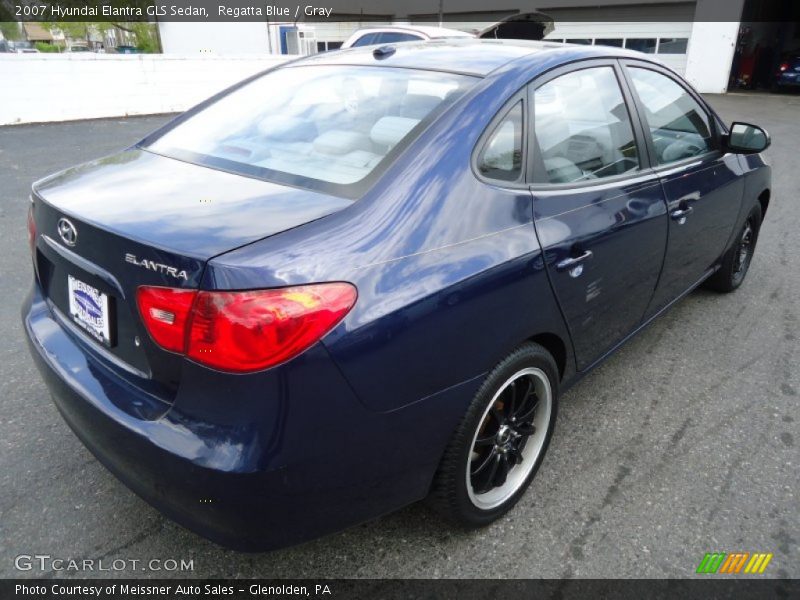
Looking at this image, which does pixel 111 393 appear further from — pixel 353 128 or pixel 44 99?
pixel 44 99

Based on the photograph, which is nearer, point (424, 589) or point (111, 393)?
point (111, 393)

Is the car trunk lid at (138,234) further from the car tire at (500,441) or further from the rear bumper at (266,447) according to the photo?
the car tire at (500,441)

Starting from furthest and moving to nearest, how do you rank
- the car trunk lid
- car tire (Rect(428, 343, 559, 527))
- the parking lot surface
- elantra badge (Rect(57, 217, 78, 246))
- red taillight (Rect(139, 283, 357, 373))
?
the parking lot surface
car tire (Rect(428, 343, 559, 527))
elantra badge (Rect(57, 217, 78, 246))
the car trunk lid
red taillight (Rect(139, 283, 357, 373))

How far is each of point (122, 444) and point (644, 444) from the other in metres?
2.16

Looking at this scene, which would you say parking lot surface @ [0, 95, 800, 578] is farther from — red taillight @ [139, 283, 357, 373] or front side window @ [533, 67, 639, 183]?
front side window @ [533, 67, 639, 183]

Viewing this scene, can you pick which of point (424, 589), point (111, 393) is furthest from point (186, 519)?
point (424, 589)

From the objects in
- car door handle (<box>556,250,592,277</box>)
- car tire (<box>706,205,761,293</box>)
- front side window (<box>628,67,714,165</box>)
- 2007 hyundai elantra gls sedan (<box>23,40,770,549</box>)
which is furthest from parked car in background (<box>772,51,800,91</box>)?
car door handle (<box>556,250,592,277</box>)

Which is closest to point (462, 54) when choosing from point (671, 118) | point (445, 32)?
point (671, 118)

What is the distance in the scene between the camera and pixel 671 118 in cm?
306

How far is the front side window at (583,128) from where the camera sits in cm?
222

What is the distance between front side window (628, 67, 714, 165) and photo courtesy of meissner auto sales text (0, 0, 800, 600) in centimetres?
2

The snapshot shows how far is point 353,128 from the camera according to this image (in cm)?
217

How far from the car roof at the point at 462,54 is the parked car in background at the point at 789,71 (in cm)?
2268

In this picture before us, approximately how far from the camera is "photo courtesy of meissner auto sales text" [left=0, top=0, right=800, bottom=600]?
152 centimetres
